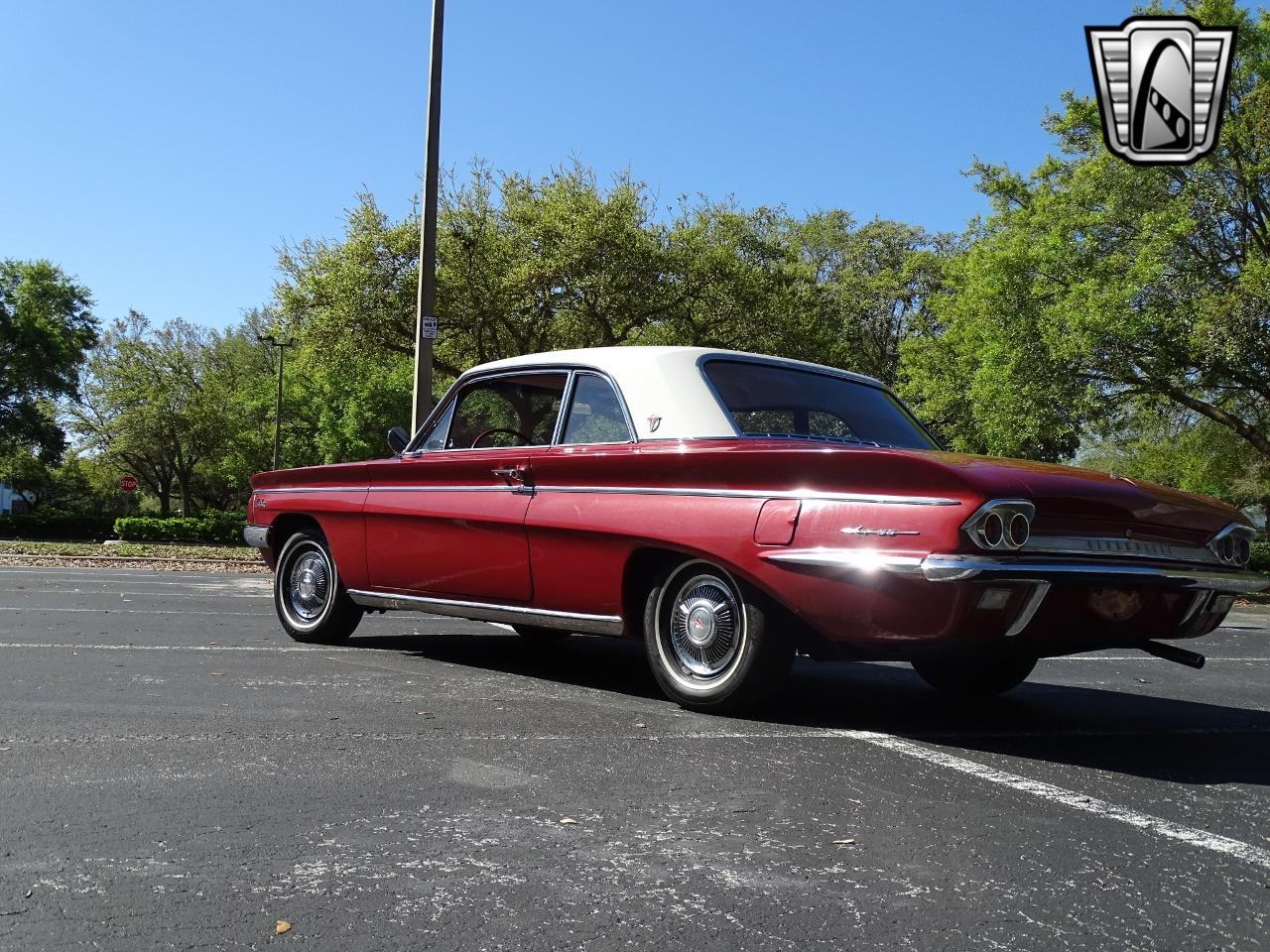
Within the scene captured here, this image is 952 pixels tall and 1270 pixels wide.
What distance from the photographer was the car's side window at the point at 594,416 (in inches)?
232

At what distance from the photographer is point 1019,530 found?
14.8ft

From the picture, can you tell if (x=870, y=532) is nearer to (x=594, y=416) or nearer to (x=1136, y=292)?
(x=594, y=416)

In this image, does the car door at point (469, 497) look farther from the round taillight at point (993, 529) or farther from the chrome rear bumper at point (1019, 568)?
the round taillight at point (993, 529)

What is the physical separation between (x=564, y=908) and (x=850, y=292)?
45005mm

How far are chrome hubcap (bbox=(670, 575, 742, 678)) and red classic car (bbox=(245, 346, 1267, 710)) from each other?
0.04 feet

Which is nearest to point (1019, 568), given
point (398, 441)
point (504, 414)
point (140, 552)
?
point (504, 414)

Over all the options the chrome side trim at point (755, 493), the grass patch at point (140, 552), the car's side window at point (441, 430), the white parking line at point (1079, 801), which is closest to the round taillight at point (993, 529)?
the chrome side trim at point (755, 493)

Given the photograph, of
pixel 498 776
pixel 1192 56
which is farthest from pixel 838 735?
pixel 1192 56

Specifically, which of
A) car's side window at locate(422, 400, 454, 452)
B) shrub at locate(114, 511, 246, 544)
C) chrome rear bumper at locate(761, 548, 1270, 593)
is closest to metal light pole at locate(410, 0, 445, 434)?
car's side window at locate(422, 400, 454, 452)

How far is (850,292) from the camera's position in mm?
46281

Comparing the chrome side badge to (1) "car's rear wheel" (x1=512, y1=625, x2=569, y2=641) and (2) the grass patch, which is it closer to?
(1) "car's rear wheel" (x1=512, y1=625, x2=569, y2=641)

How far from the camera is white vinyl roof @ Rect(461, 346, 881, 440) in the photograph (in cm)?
554

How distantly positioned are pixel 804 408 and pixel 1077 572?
1702 millimetres

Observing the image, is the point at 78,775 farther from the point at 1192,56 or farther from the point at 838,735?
the point at 1192,56
